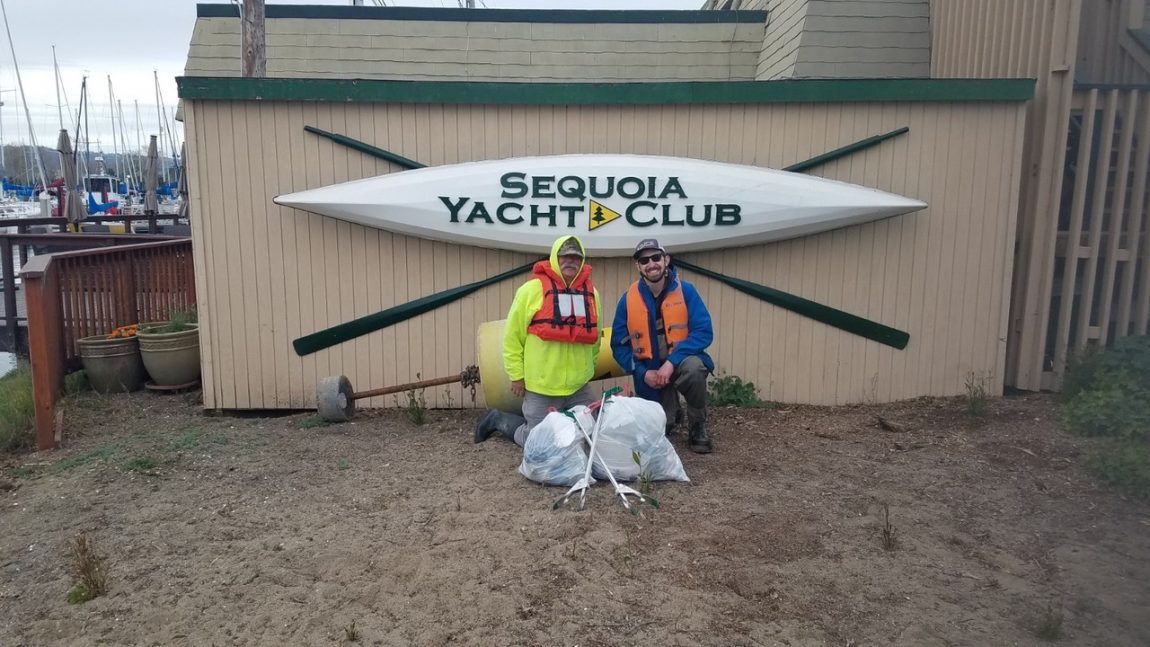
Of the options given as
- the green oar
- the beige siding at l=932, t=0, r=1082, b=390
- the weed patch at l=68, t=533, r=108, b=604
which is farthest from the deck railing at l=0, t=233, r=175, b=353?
the beige siding at l=932, t=0, r=1082, b=390

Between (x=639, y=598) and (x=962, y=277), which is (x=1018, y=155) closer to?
(x=962, y=277)

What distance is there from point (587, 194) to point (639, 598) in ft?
11.5

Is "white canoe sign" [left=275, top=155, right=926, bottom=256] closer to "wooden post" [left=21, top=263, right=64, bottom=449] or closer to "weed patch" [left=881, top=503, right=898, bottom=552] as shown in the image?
"wooden post" [left=21, top=263, right=64, bottom=449]

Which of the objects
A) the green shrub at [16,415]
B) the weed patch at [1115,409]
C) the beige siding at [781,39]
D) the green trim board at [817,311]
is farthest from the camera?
the beige siding at [781,39]

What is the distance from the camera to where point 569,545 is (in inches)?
166

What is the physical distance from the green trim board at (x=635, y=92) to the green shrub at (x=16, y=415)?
2833 mm

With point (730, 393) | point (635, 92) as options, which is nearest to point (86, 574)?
point (730, 393)

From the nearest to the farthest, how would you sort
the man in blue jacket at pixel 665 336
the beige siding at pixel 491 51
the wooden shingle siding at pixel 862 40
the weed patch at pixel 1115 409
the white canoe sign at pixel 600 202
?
the weed patch at pixel 1115 409
the man in blue jacket at pixel 665 336
the white canoe sign at pixel 600 202
the wooden shingle siding at pixel 862 40
the beige siding at pixel 491 51

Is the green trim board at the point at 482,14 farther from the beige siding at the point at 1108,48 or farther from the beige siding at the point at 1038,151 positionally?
the beige siding at the point at 1038,151

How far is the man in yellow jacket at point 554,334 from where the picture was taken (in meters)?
5.26

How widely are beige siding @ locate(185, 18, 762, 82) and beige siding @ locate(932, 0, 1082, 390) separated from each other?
13.9 feet

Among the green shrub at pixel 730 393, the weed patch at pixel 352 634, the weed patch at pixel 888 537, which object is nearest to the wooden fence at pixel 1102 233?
the green shrub at pixel 730 393

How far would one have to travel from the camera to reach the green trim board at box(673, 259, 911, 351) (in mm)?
6820

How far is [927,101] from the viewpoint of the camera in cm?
671
